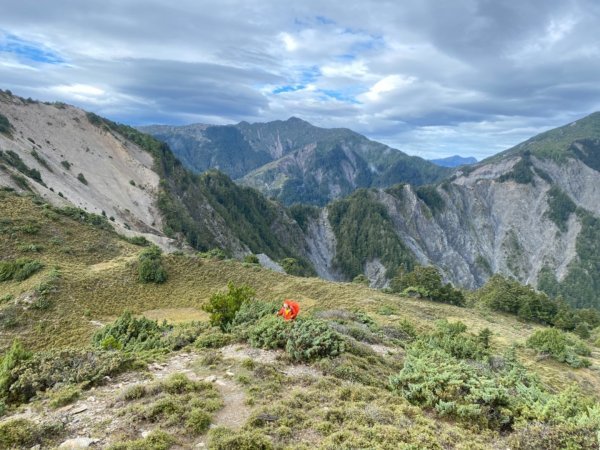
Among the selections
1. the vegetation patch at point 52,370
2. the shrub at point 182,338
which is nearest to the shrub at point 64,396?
the vegetation patch at point 52,370

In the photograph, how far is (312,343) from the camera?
1602 centimetres

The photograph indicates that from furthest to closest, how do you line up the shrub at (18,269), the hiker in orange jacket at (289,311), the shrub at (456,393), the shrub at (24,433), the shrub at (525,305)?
the shrub at (525,305) → the shrub at (18,269) → the hiker in orange jacket at (289,311) → the shrub at (456,393) → the shrub at (24,433)

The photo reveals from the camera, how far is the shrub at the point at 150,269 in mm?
41156

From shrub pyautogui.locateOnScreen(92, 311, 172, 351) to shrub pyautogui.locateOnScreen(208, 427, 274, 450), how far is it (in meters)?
9.79

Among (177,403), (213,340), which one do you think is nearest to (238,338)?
(213,340)

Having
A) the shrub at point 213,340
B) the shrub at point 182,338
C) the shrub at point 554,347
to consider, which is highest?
the shrub at point 213,340

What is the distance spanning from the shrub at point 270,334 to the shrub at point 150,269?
26547 millimetres

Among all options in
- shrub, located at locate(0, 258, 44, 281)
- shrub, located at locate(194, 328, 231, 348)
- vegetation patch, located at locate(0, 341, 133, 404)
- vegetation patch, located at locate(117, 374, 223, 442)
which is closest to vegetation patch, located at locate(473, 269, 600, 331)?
shrub, located at locate(194, 328, 231, 348)

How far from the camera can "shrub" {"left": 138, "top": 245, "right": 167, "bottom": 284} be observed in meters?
41.2

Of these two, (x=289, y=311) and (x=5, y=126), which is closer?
(x=289, y=311)

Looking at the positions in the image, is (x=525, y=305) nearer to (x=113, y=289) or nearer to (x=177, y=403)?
(x=113, y=289)

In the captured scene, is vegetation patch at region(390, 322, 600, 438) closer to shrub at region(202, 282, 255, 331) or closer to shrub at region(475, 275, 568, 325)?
shrub at region(202, 282, 255, 331)

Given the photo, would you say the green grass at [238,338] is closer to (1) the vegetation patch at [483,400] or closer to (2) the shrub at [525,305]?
(1) the vegetation patch at [483,400]

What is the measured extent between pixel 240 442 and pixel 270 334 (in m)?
7.56
